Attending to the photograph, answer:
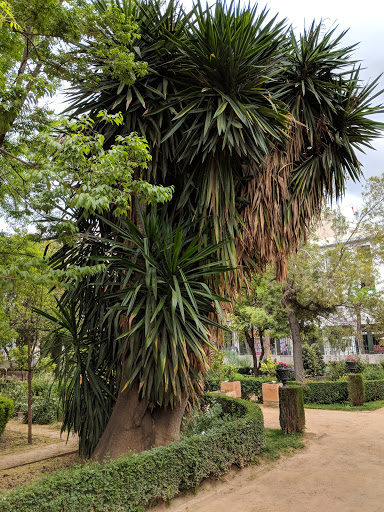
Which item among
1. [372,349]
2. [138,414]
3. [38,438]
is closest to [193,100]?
[138,414]

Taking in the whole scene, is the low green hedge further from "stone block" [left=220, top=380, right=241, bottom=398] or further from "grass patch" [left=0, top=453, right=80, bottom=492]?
"stone block" [left=220, top=380, right=241, bottom=398]

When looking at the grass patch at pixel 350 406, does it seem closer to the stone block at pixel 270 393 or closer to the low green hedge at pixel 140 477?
the stone block at pixel 270 393

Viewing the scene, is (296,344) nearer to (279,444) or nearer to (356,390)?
(356,390)

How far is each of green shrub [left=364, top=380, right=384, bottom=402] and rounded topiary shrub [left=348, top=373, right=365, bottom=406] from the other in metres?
0.85

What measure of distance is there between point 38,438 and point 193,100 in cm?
871

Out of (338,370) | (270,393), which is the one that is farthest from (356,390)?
(338,370)

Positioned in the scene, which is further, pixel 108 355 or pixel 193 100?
pixel 108 355

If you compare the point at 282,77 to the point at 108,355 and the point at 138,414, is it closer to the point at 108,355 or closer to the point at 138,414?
the point at 108,355

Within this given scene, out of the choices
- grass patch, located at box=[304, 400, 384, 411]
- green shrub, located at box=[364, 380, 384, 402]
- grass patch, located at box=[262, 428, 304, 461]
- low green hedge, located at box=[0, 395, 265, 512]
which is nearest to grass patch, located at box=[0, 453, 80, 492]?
low green hedge, located at box=[0, 395, 265, 512]

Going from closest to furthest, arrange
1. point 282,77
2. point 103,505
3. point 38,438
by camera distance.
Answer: point 103,505
point 282,77
point 38,438

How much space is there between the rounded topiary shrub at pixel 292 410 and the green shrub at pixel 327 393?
236 inches

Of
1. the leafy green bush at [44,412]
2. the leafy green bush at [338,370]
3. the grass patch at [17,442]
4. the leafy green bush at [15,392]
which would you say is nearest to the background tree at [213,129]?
the grass patch at [17,442]

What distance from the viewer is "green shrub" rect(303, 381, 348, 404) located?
13.9 meters

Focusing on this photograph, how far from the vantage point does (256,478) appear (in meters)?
6.08
